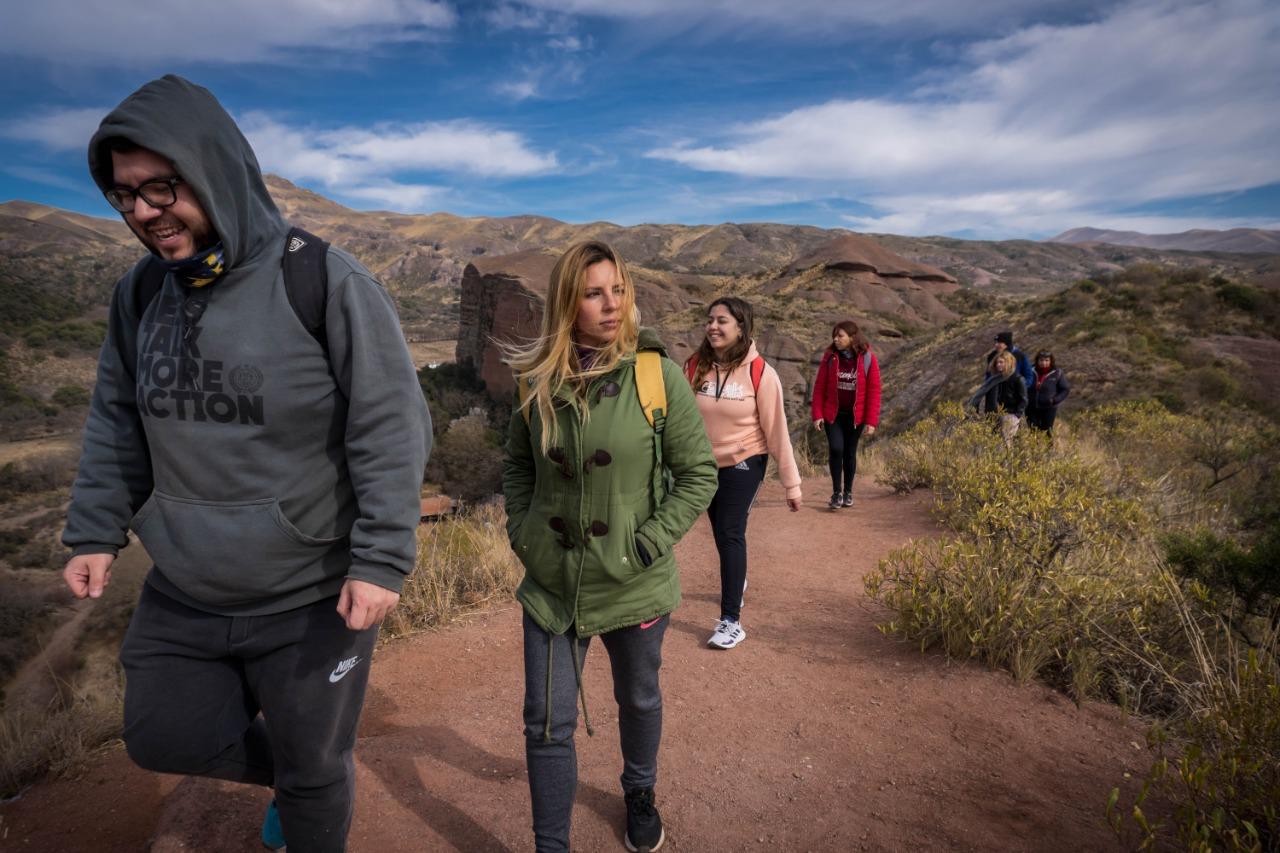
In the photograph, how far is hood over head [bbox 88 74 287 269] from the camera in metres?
1.38

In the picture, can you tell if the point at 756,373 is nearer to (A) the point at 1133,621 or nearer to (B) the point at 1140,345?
(A) the point at 1133,621

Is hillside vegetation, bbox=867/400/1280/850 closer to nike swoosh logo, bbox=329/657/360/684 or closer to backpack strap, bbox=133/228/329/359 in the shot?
nike swoosh logo, bbox=329/657/360/684

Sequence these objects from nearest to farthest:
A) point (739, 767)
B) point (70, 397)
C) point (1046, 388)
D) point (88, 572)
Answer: point (88, 572)
point (739, 767)
point (1046, 388)
point (70, 397)

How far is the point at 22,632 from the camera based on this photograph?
12.8m

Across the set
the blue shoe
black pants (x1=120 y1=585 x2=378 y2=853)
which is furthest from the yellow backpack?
the blue shoe

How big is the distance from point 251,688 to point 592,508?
37.3 inches

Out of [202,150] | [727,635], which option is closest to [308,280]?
[202,150]

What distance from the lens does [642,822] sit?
213 cm

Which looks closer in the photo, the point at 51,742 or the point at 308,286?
the point at 308,286

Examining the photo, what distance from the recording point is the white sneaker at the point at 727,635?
12.3 ft

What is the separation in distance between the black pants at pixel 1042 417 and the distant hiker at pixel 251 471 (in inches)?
338

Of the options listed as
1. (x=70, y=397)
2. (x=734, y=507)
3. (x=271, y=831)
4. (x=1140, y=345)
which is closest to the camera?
(x=271, y=831)

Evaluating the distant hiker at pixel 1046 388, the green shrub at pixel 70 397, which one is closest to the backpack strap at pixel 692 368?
the distant hiker at pixel 1046 388

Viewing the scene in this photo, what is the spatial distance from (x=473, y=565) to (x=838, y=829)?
10.5 feet
